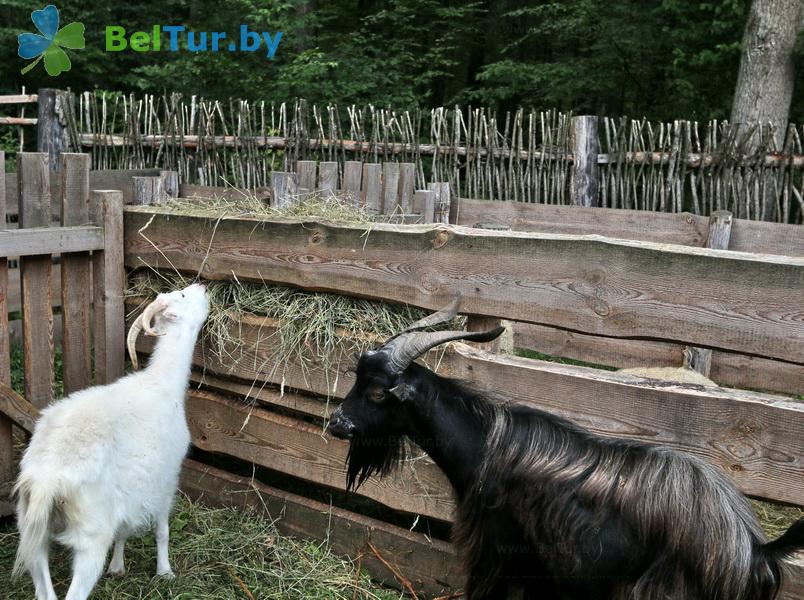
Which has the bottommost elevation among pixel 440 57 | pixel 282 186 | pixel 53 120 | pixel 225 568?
pixel 225 568

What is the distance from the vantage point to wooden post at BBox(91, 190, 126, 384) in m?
4.89

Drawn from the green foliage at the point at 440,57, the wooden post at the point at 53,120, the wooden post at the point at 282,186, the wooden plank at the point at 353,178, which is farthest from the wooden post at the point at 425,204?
the green foliage at the point at 440,57

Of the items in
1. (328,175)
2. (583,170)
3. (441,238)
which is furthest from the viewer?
(583,170)

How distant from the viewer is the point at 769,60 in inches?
438

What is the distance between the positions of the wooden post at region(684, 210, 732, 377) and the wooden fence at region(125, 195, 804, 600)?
2.50 metres

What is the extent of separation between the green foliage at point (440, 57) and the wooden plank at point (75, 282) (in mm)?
10040

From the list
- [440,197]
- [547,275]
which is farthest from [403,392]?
[440,197]

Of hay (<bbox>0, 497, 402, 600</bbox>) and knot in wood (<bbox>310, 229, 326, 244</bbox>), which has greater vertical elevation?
knot in wood (<bbox>310, 229, 326, 244</bbox>)

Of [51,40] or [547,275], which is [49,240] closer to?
[547,275]

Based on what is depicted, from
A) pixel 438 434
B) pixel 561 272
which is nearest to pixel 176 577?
pixel 438 434

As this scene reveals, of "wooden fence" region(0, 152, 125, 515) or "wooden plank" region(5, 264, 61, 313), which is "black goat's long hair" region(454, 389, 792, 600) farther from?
"wooden plank" region(5, 264, 61, 313)

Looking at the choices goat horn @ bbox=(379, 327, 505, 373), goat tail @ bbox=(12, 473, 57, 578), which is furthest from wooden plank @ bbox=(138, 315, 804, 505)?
goat tail @ bbox=(12, 473, 57, 578)

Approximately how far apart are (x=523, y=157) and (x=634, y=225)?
277 cm

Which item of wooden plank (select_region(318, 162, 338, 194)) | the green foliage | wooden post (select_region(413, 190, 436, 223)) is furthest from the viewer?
the green foliage
